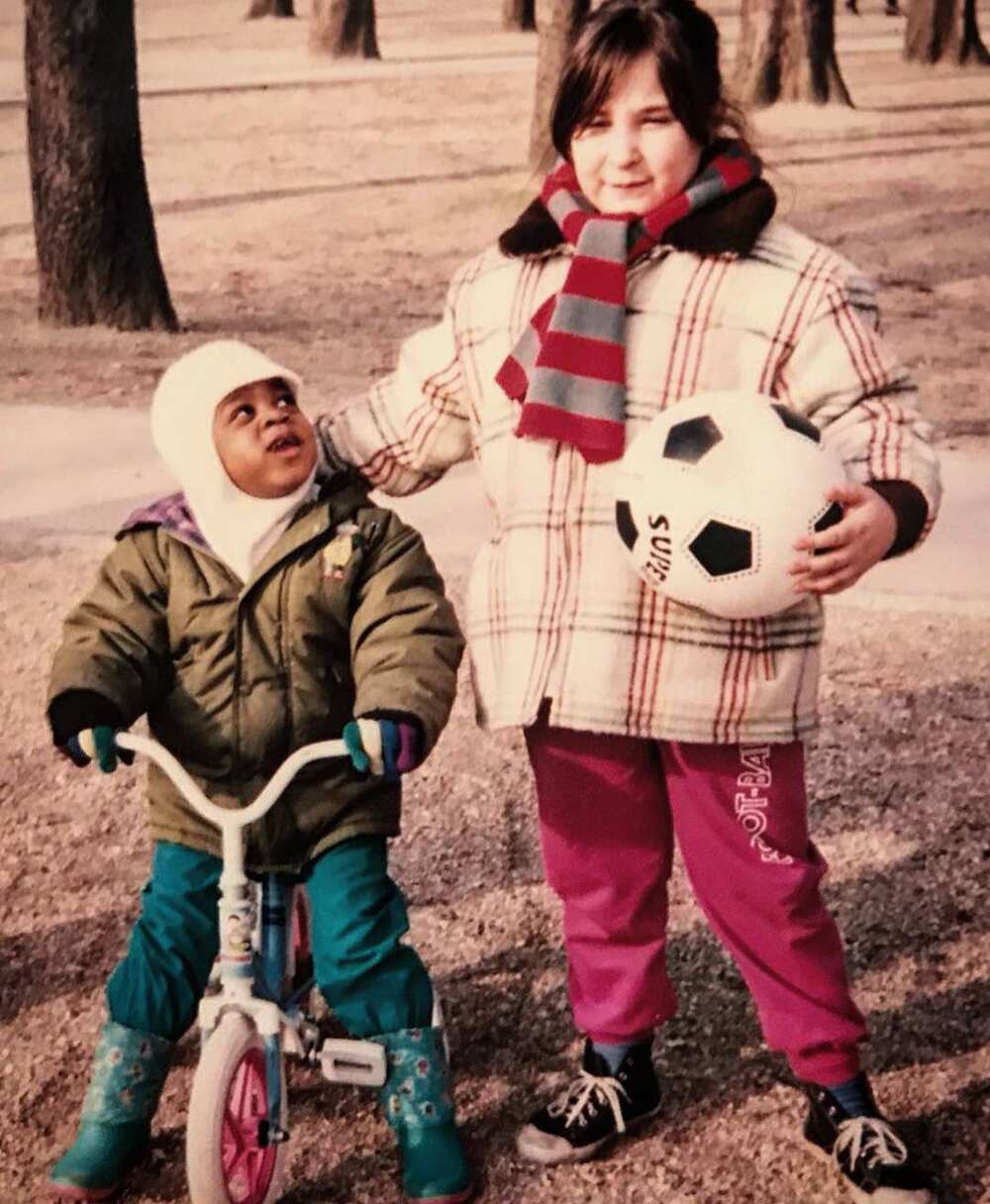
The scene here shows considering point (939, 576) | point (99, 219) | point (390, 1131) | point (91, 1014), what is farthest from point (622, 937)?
point (99, 219)

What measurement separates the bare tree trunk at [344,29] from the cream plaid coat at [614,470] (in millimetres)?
13243

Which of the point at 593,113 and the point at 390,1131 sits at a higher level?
the point at 593,113

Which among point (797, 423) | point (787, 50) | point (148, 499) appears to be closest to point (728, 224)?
point (797, 423)

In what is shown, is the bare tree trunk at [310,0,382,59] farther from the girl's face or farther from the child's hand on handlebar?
the child's hand on handlebar

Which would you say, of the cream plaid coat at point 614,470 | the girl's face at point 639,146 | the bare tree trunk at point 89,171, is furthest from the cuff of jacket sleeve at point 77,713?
the bare tree trunk at point 89,171

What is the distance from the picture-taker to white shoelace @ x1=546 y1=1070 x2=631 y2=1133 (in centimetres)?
294

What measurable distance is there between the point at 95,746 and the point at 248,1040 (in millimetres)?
477

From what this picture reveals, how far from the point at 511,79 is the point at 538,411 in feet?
48.1

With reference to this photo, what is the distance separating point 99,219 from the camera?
29.5ft

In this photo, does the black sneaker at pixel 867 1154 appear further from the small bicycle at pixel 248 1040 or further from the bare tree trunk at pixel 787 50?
the bare tree trunk at pixel 787 50

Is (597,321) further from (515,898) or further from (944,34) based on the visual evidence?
(944,34)

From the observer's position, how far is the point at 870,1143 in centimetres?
280

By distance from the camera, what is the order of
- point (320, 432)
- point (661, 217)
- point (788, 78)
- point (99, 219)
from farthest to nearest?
point (788, 78) → point (99, 219) → point (320, 432) → point (661, 217)

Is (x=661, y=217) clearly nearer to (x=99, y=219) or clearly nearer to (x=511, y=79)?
(x=99, y=219)
